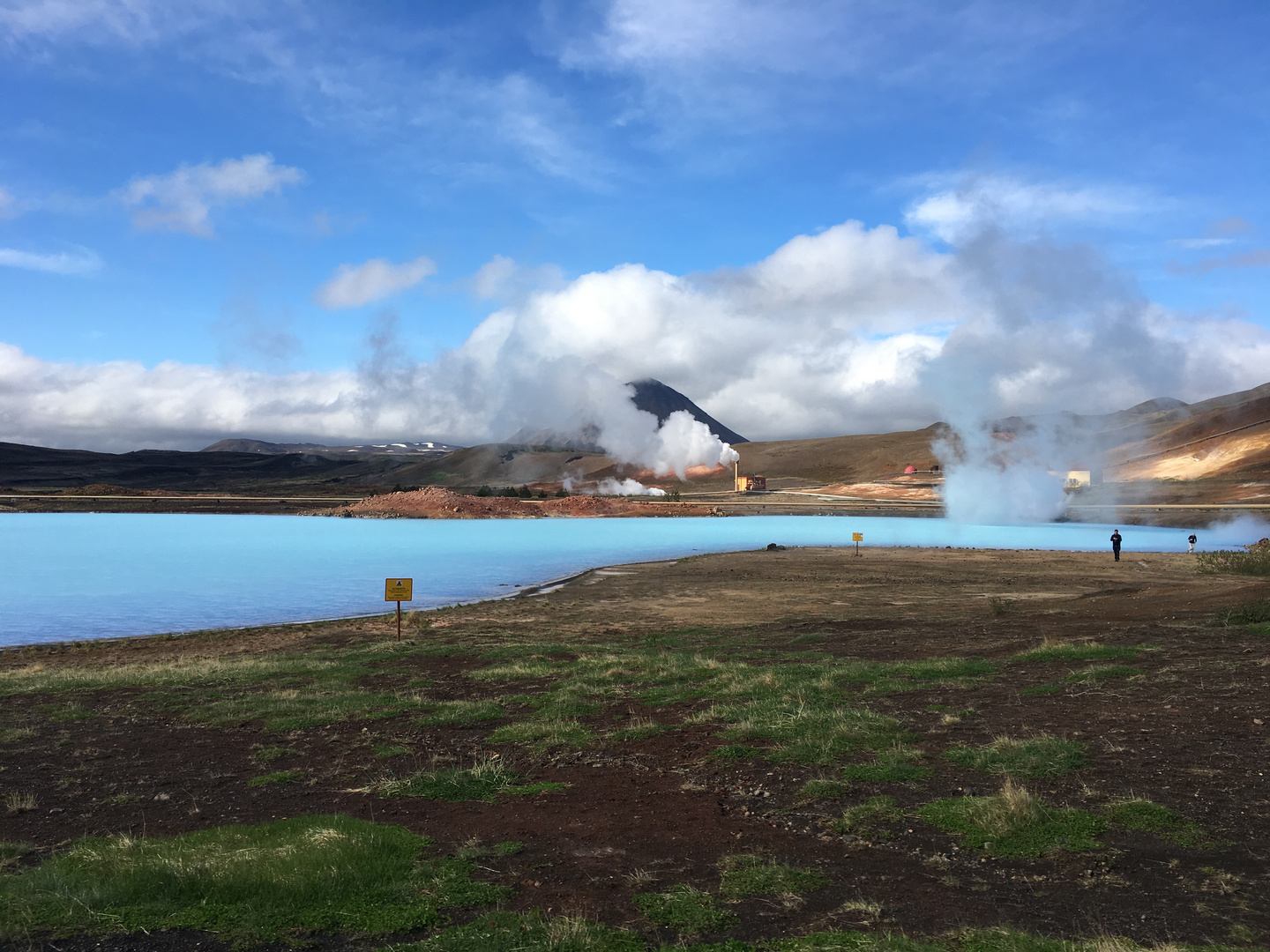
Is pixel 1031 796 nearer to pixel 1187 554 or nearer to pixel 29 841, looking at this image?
pixel 29 841

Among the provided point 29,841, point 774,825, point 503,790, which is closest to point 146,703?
point 29,841

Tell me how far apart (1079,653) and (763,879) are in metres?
10.4

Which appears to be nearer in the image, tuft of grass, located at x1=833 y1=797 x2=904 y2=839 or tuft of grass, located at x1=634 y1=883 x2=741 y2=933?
tuft of grass, located at x1=634 y1=883 x2=741 y2=933

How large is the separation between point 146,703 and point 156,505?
12074cm

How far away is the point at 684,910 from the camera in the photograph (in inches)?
224

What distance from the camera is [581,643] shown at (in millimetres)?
19641

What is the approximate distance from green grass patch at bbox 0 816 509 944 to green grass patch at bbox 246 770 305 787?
2.04 m

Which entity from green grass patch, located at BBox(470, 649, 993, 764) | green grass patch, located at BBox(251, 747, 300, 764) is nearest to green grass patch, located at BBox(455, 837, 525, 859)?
green grass patch, located at BBox(470, 649, 993, 764)

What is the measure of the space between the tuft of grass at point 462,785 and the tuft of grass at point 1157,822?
17.5 ft

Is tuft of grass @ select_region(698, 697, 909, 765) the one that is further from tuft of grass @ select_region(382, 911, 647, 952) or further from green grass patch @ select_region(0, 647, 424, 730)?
green grass patch @ select_region(0, 647, 424, 730)

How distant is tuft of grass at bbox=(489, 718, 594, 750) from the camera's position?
10.3 metres

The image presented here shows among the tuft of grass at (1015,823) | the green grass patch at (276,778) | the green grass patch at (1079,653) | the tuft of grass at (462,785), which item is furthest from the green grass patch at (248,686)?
the green grass patch at (1079,653)

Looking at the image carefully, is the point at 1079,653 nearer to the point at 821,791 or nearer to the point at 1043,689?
the point at 1043,689

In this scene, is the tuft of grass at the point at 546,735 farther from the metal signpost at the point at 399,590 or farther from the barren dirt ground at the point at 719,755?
the metal signpost at the point at 399,590
